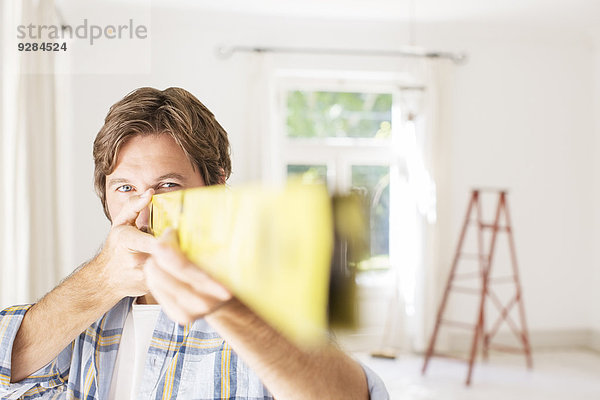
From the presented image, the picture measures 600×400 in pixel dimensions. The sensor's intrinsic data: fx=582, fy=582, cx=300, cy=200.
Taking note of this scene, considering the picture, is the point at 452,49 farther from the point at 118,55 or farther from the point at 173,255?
the point at 173,255

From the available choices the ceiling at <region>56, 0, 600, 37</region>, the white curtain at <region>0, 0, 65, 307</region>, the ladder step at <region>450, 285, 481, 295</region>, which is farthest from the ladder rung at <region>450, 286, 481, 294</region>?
the white curtain at <region>0, 0, 65, 307</region>

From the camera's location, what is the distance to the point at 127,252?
1.12 feet

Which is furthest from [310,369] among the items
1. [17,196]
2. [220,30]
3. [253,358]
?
[220,30]

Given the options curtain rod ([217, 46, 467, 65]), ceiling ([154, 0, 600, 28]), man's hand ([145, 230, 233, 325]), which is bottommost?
man's hand ([145, 230, 233, 325])

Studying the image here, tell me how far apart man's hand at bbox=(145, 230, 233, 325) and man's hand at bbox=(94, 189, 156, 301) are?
8 cm

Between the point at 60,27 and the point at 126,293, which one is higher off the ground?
the point at 60,27

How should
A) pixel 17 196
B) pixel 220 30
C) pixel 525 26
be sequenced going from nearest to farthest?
pixel 17 196
pixel 220 30
pixel 525 26

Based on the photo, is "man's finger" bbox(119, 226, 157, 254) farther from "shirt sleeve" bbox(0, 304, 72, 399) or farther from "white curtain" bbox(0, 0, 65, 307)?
"white curtain" bbox(0, 0, 65, 307)

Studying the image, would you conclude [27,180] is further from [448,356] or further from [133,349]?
[448,356]

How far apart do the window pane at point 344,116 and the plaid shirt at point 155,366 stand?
2.39m

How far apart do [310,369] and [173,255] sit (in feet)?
0.28

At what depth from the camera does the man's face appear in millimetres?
363

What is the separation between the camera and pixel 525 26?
9.93 ft

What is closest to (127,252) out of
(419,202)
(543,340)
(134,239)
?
(134,239)
